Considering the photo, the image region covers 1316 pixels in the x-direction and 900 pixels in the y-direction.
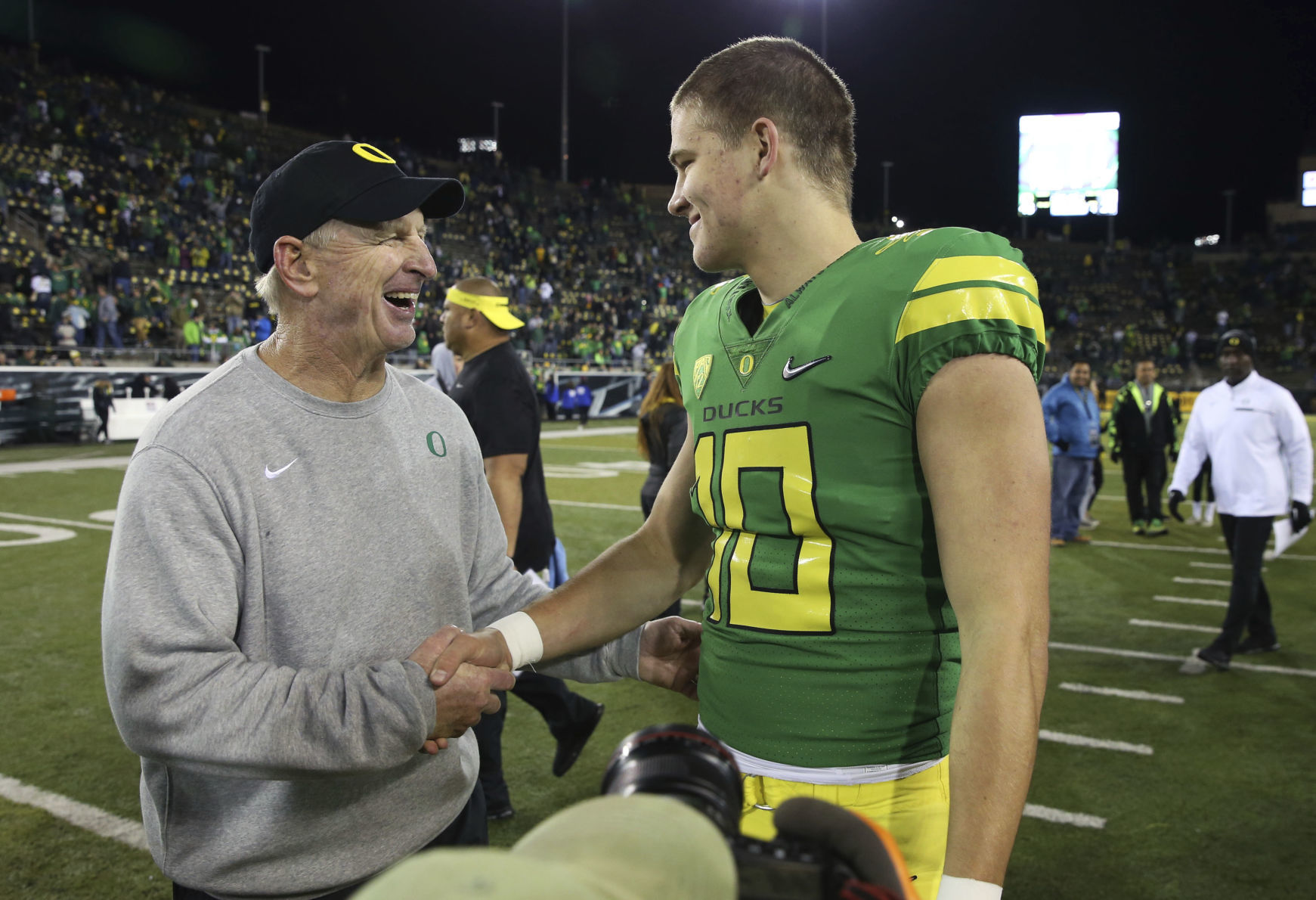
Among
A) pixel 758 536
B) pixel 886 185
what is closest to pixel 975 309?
pixel 758 536

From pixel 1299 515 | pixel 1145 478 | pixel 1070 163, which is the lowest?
pixel 1145 478

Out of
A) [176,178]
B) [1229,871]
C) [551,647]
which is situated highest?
[176,178]

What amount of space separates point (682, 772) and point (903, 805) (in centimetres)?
105

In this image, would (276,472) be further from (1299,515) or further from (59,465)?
(59,465)

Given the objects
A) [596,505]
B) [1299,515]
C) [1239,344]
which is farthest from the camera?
[596,505]

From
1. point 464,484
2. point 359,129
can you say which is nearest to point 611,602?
point 464,484

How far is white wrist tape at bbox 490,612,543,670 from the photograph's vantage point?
186 cm

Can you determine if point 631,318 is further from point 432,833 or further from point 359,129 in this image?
point 432,833

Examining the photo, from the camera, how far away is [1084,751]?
4523mm

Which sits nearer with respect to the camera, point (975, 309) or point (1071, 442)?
point (975, 309)

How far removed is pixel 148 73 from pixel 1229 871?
48870mm

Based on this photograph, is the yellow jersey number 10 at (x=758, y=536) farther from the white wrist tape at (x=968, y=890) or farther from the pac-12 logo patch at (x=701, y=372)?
the white wrist tape at (x=968, y=890)

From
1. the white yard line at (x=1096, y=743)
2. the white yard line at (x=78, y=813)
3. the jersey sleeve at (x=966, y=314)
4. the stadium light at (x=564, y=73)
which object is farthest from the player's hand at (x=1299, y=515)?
the stadium light at (x=564, y=73)

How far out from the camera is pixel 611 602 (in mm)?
2010
